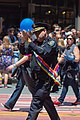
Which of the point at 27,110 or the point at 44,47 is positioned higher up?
the point at 44,47

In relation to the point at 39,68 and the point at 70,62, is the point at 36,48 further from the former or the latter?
the point at 70,62

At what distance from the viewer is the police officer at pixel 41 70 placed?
7.09 metres

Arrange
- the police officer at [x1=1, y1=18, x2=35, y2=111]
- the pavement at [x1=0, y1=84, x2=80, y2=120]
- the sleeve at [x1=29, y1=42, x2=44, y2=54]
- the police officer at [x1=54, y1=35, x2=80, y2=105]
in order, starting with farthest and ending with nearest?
the police officer at [x1=54, y1=35, x2=80, y2=105] → the pavement at [x1=0, y1=84, x2=80, y2=120] → the police officer at [x1=1, y1=18, x2=35, y2=111] → the sleeve at [x1=29, y1=42, x2=44, y2=54]

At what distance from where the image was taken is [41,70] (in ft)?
23.9

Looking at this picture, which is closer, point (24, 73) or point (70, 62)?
point (24, 73)

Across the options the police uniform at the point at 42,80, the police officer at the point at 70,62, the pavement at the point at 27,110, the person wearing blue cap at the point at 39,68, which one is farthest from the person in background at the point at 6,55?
the police uniform at the point at 42,80

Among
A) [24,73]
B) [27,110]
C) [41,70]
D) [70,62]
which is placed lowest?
[27,110]

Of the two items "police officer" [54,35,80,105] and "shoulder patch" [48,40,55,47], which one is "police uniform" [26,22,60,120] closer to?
"shoulder patch" [48,40,55,47]

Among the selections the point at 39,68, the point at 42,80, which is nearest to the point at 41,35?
the point at 39,68

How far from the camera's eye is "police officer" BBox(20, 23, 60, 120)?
709 cm

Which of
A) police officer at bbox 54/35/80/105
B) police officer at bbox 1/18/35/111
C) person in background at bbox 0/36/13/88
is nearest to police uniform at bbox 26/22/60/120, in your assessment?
police officer at bbox 1/18/35/111

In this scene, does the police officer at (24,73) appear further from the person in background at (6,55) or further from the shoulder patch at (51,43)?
the person in background at (6,55)

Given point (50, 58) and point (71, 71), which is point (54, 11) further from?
point (50, 58)

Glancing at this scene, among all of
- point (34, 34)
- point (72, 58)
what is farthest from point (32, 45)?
point (72, 58)
